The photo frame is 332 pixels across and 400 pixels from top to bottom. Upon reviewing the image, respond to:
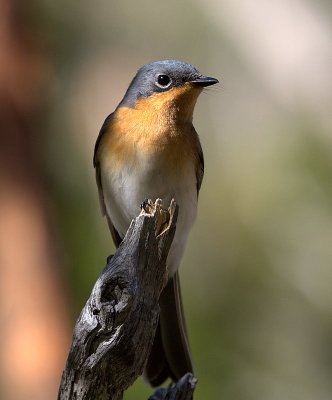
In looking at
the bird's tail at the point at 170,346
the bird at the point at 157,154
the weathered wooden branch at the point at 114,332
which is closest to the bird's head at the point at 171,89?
the bird at the point at 157,154

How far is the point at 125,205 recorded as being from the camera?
5.11 m

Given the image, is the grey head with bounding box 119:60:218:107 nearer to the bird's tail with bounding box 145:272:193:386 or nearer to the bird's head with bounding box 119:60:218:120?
the bird's head with bounding box 119:60:218:120

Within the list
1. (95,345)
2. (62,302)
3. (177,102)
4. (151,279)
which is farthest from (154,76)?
(62,302)

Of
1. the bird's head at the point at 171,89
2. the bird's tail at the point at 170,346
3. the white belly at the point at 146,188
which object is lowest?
the bird's tail at the point at 170,346

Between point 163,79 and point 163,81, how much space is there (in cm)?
1

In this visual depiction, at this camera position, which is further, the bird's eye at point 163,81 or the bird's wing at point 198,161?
the bird's wing at point 198,161

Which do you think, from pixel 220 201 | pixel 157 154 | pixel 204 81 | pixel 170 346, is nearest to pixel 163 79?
pixel 204 81

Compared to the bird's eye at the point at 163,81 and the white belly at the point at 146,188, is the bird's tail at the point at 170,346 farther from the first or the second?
the bird's eye at the point at 163,81

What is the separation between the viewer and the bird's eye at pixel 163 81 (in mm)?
5020

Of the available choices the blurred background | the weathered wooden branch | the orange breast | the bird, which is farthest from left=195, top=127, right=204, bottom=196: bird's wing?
the weathered wooden branch

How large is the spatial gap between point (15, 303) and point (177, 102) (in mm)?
2720

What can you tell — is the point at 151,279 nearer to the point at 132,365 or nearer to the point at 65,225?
the point at 132,365

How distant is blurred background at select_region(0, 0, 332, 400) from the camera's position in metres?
6.73

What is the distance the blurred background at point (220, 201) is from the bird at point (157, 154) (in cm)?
140
